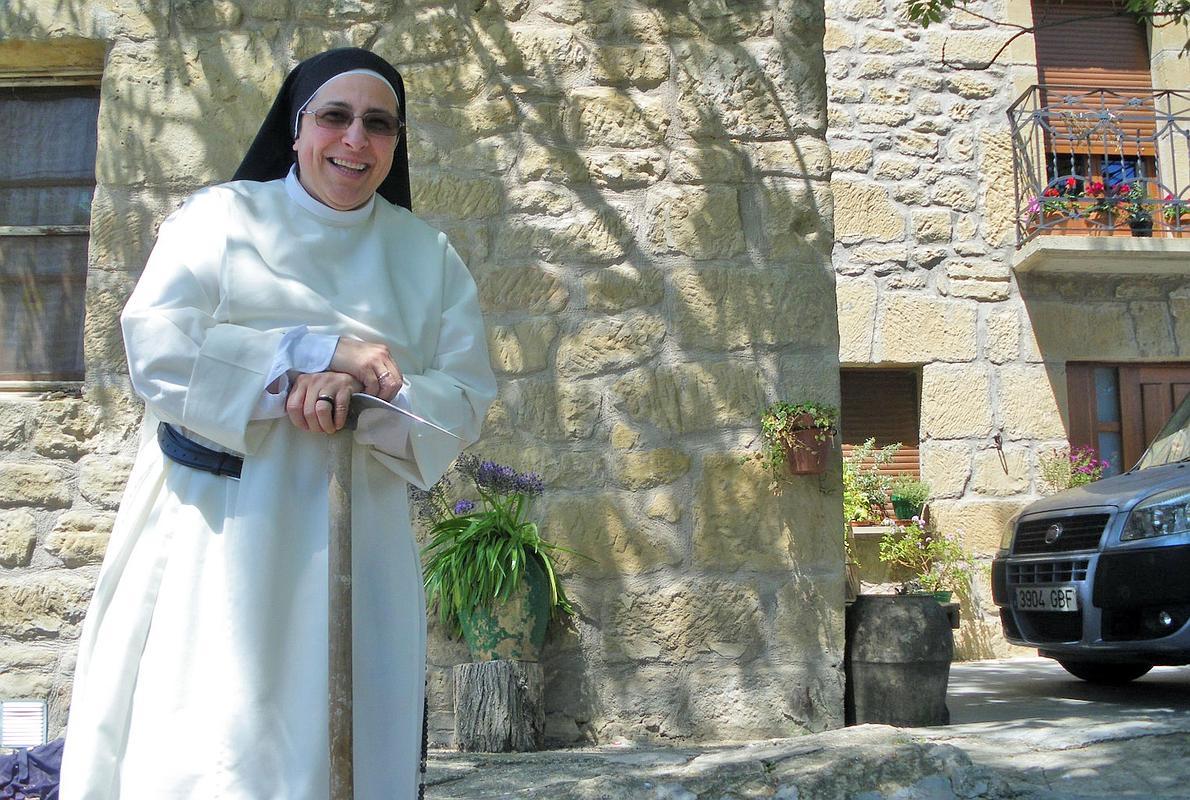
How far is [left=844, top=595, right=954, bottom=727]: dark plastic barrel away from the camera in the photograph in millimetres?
4590

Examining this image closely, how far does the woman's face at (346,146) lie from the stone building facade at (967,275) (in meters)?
6.76

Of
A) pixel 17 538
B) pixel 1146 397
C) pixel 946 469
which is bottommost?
pixel 17 538

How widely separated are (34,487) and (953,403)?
629 centimetres

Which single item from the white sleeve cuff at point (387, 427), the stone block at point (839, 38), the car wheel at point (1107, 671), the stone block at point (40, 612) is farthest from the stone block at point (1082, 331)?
the white sleeve cuff at point (387, 427)

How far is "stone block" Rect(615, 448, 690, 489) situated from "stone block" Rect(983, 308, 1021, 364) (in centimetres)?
486

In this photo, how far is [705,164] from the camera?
472cm

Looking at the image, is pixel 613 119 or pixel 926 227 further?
pixel 926 227

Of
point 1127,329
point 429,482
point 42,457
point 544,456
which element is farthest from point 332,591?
point 1127,329

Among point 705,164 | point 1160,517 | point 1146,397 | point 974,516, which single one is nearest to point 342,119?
A: point 705,164

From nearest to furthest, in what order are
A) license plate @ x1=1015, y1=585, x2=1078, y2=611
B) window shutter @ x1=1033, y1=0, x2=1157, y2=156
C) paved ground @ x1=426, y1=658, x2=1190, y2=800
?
paved ground @ x1=426, y1=658, x2=1190, y2=800, license plate @ x1=1015, y1=585, x2=1078, y2=611, window shutter @ x1=1033, y1=0, x2=1157, y2=156

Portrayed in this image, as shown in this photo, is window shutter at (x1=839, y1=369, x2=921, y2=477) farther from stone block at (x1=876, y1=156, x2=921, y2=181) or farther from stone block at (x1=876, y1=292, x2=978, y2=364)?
stone block at (x1=876, y1=156, x2=921, y2=181)

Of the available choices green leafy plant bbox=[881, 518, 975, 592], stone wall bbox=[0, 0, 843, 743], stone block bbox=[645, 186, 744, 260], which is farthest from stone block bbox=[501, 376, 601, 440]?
green leafy plant bbox=[881, 518, 975, 592]

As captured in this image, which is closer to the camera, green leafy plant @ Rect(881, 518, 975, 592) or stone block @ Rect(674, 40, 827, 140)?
stone block @ Rect(674, 40, 827, 140)

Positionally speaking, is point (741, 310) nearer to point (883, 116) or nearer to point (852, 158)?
point (852, 158)
